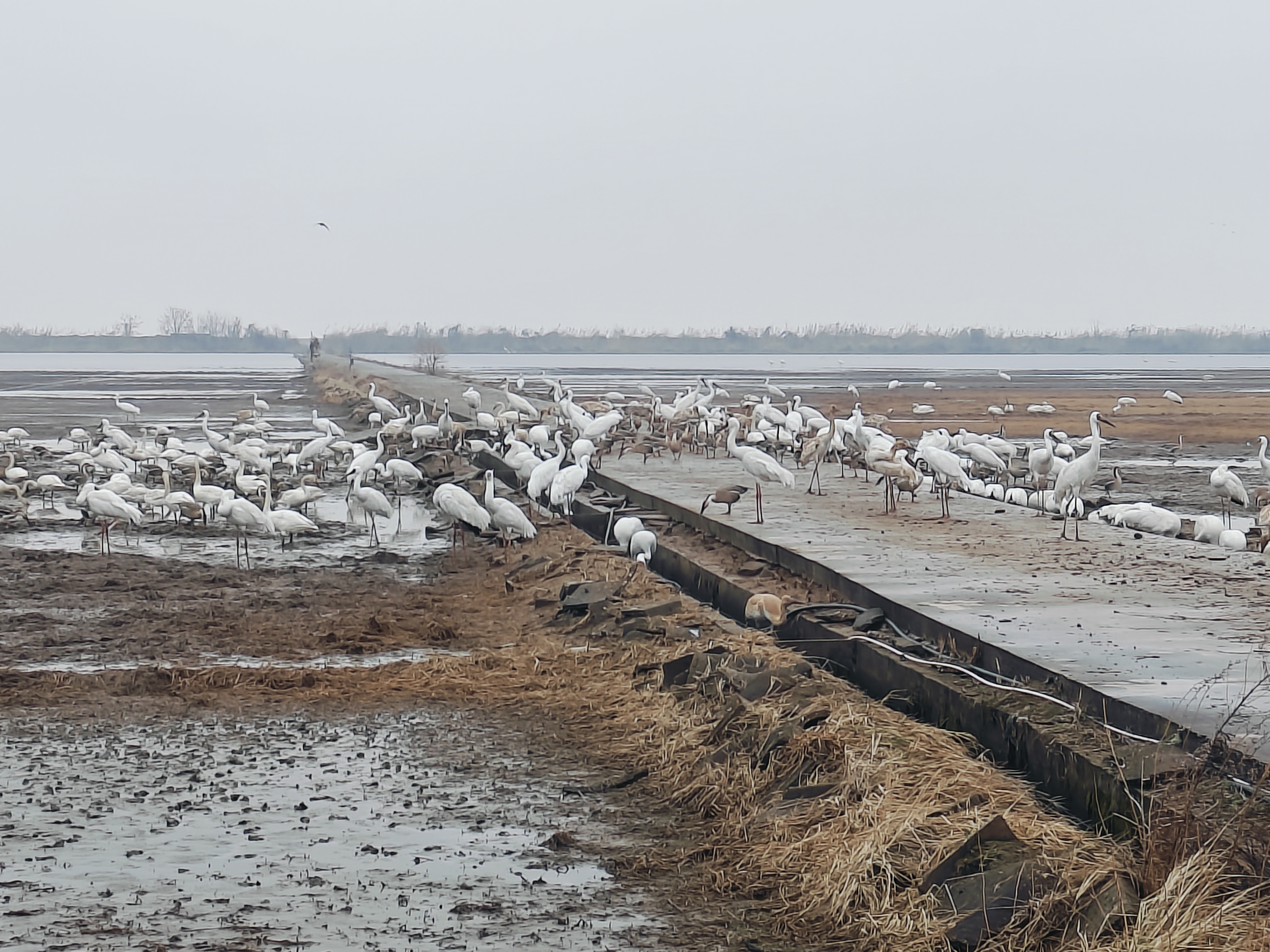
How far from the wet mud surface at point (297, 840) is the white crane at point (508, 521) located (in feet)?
24.4

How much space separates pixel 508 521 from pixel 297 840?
9905 millimetres

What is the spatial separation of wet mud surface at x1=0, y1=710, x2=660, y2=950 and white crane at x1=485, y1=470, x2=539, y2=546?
24.4ft

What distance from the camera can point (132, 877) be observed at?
21.3 feet

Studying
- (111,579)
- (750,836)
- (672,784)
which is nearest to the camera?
(750,836)

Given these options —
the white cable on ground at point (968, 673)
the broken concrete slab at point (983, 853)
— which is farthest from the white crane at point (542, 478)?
the broken concrete slab at point (983, 853)

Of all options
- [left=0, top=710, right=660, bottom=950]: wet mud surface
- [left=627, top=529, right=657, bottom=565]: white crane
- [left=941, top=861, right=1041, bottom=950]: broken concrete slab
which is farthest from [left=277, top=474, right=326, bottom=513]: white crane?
[left=941, top=861, right=1041, bottom=950]: broken concrete slab

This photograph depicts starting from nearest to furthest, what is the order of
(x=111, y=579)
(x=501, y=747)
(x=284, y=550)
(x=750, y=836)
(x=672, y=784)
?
1. (x=750, y=836)
2. (x=672, y=784)
3. (x=501, y=747)
4. (x=111, y=579)
5. (x=284, y=550)

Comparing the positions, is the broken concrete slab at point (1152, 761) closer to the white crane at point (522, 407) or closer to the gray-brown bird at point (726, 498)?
the gray-brown bird at point (726, 498)

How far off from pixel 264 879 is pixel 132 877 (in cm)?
57

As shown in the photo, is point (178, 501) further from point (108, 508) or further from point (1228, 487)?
point (1228, 487)

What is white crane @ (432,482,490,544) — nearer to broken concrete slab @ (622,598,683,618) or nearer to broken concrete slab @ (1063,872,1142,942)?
broken concrete slab @ (622,598,683,618)

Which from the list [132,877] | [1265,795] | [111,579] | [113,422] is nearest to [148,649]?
[111,579]

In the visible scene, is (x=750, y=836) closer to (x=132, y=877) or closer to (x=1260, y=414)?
(x=132, y=877)

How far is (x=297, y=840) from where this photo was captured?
7059mm
